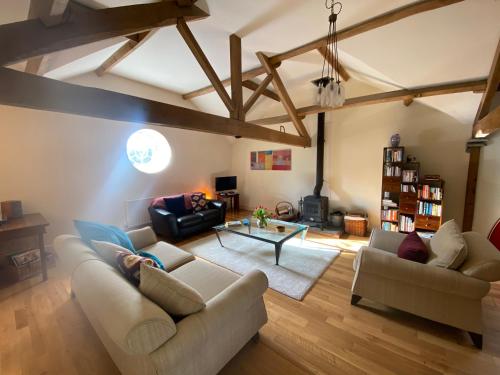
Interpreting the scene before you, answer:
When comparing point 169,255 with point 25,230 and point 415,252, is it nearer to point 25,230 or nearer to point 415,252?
point 25,230

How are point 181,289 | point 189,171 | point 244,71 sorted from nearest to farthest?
point 181,289 → point 244,71 → point 189,171

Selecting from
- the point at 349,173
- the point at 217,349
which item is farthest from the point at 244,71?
the point at 217,349

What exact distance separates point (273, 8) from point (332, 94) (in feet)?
3.78

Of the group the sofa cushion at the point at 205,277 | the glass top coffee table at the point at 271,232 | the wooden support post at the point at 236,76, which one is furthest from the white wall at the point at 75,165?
the sofa cushion at the point at 205,277

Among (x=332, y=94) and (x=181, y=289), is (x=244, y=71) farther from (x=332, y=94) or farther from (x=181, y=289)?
(x=181, y=289)

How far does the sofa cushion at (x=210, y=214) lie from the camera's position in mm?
4266

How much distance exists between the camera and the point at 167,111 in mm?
2293

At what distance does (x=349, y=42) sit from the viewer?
254cm

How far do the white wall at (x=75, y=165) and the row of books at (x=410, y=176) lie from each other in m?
4.71

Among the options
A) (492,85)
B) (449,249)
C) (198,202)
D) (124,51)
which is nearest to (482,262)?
(449,249)

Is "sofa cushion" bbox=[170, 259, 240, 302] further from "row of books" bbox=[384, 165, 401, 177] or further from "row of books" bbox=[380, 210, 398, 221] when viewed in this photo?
"row of books" bbox=[384, 165, 401, 177]

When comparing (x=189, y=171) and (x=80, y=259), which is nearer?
(x=80, y=259)

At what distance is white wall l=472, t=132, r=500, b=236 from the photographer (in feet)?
10.5

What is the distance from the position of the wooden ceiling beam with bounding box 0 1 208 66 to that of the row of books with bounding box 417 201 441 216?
4.30 meters
